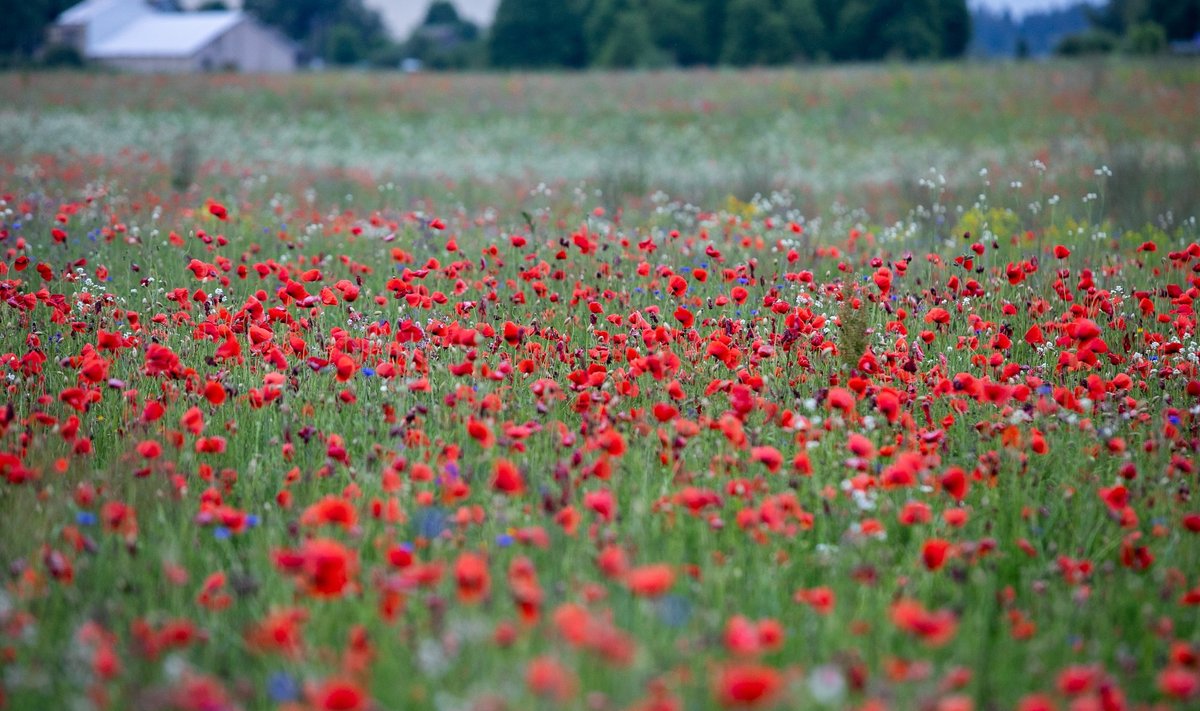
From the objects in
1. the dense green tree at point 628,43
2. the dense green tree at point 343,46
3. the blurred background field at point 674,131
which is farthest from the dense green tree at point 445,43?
the blurred background field at point 674,131

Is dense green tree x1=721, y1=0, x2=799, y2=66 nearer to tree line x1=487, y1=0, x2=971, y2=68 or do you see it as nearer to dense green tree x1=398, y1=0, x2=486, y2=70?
tree line x1=487, y1=0, x2=971, y2=68

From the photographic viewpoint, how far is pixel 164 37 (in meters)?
59.5

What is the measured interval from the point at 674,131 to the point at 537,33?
31.6 m

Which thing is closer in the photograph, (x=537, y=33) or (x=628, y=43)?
(x=628, y=43)

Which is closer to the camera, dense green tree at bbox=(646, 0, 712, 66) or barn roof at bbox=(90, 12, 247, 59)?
dense green tree at bbox=(646, 0, 712, 66)

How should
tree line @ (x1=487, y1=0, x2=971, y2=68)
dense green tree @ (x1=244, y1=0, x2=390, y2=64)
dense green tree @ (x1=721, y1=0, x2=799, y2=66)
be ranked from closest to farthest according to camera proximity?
dense green tree @ (x1=721, y1=0, x2=799, y2=66) < tree line @ (x1=487, y1=0, x2=971, y2=68) < dense green tree @ (x1=244, y1=0, x2=390, y2=64)

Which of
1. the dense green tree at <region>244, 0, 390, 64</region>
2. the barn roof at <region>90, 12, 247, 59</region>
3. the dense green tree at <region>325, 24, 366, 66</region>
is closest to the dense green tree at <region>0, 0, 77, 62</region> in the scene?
the barn roof at <region>90, 12, 247, 59</region>

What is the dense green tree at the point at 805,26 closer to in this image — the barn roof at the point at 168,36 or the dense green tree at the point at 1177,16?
the dense green tree at the point at 1177,16

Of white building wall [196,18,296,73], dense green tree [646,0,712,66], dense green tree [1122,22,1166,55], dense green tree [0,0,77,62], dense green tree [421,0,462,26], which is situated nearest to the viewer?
dense green tree [1122,22,1166,55]

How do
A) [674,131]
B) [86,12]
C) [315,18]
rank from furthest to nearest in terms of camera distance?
[315,18] → [86,12] → [674,131]

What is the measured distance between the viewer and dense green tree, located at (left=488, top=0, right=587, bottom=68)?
4947 centimetres

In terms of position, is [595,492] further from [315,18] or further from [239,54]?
[315,18]

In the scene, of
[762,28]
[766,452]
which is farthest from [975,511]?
[762,28]

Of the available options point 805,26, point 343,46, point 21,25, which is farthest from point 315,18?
point 805,26
